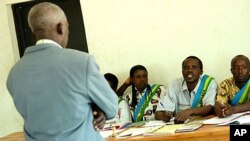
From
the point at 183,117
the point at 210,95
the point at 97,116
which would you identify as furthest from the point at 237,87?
the point at 97,116

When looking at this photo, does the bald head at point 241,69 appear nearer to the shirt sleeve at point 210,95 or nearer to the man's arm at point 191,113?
the shirt sleeve at point 210,95

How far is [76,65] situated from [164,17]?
9.33 ft

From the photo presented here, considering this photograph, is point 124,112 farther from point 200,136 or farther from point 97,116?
point 97,116

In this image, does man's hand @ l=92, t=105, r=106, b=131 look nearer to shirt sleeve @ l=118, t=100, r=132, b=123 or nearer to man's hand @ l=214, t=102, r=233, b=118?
man's hand @ l=214, t=102, r=233, b=118

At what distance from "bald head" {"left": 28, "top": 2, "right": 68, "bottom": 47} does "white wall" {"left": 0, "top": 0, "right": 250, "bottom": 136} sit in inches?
108

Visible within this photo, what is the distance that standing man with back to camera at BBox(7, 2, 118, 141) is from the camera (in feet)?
4.44

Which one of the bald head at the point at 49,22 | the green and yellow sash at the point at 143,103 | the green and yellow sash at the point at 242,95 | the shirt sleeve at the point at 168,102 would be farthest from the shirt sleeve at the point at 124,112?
the bald head at the point at 49,22

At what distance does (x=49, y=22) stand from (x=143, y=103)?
2.33 metres

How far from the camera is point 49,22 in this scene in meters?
1.40

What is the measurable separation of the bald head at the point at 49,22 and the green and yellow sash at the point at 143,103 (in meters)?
2.25

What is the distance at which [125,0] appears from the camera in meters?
4.16

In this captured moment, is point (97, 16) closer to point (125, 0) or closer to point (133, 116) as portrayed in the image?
point (125, 0)

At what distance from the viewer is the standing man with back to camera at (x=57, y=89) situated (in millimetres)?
1354

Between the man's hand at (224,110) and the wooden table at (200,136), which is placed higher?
the man's hand at (224,110)
